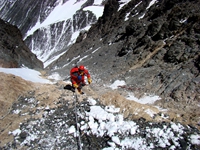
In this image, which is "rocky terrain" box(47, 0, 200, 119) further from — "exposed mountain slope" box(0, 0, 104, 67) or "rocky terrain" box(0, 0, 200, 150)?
"exposed mountain slope" box(0, 0, 104, 67)

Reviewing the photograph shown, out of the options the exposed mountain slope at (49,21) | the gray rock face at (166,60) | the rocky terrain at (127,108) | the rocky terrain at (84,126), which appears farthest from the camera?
the exposed mountain slope at (49,21)

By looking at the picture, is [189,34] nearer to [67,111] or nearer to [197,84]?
[197,84]

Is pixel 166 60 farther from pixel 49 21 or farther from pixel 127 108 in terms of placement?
pixel 49 21

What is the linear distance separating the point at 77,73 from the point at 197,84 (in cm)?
602

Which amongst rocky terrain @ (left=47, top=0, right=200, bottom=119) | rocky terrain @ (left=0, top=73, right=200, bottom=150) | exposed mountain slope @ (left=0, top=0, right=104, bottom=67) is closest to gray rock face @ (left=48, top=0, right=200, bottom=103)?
rocky terrain @ (left=47, top=0, right=200, bottom=119)

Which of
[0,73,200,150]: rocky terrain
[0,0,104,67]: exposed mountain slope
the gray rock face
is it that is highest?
[0,73,200,150]: rocky terrain

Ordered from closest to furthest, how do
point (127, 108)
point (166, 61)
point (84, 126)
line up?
point (84, 126) < point (127, 108) < point (166, 61)

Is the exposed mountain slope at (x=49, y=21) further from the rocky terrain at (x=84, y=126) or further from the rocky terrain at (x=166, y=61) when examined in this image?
the rocky terrain at (x=84, y=126)

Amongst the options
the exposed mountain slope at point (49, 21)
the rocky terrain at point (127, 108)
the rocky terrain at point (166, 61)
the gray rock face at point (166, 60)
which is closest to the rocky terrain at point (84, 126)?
the rocky terrain at point (127, 108)

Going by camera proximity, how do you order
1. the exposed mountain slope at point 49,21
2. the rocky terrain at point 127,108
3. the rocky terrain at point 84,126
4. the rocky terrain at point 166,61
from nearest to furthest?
the rocky terrain at point 84,126
the rocky terrain at point 127,108
the rocky terrain at point 166,61
the exposed mountain slope at point 49,21

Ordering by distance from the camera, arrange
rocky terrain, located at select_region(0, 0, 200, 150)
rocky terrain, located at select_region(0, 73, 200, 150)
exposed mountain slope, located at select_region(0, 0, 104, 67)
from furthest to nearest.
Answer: exposed mountain slope, located at select_region(0, 0, 104, 67)
rocky terrain, located at select_region(0, 0, 200, 150)
rocky terrain, located at select_region(0, 73, 200, 150)

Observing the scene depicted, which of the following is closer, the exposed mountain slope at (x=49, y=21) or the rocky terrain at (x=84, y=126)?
the rocky terrain at (x=84, y=126)

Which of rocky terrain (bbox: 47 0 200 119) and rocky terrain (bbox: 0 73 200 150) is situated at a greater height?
rocky terrain (bbox: 0 73 200 150)

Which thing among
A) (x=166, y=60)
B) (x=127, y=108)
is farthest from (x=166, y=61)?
(x=127, y=108)
